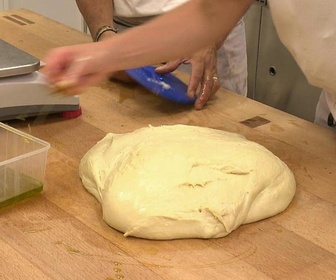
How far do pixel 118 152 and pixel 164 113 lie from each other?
12.3 inches

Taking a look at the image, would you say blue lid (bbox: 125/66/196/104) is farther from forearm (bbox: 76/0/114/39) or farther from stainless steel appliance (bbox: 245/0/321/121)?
stainless steel appliance (bbox: 245/0/321/121)

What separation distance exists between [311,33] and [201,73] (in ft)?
1.29

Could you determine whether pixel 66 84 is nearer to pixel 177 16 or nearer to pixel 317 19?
pixel 177 16

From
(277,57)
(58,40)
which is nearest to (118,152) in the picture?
(58,40)

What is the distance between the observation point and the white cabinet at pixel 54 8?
116 inches

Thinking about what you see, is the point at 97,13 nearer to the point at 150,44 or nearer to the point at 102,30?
the point at 102,30

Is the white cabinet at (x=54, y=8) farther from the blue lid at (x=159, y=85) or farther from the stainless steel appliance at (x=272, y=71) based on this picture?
the blue lid at (x=159, y=85)

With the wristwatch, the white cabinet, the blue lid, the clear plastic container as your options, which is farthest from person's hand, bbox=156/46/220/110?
the white cabinet

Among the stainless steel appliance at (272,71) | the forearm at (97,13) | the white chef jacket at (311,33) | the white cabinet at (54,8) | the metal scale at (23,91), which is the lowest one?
the white cabinet at (54,8)

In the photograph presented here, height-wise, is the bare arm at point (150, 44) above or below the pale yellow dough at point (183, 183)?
above

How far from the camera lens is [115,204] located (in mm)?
1011

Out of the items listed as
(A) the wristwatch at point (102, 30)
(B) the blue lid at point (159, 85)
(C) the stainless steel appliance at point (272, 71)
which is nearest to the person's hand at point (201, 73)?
(B) the blue lid at point (159, 85)

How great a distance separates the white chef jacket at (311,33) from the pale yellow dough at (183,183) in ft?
0.58

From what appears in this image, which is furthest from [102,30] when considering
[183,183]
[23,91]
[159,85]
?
[183,183]
